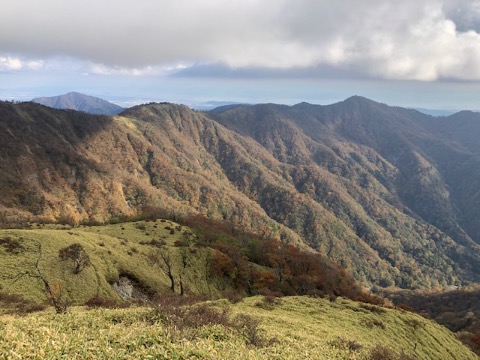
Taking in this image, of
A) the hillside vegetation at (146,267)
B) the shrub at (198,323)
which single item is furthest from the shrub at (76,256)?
the shrub at (198,323)

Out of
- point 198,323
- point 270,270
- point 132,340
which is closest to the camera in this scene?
point 132,340

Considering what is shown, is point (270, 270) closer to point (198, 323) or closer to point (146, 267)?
point (146, 267)

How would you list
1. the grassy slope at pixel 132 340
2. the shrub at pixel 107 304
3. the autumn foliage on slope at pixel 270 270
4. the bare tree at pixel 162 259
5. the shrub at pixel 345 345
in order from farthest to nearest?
the autumn foliage on slope at pixel 270 270 → the bare tree at pixel 162 259 → the shrub at pixel 107 304 → the shrub at pixel 345 345 → the grassy slope at pixel 132 340

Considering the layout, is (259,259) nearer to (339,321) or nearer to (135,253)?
(135,253)

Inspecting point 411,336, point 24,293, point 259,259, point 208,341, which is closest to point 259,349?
point 208,341

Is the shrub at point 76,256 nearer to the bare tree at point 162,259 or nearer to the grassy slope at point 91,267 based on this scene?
the grassy slope at point 91,267

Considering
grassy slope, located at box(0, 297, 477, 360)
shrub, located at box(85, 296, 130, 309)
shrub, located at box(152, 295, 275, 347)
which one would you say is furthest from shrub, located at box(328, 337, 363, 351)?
shrub, located at box(85, 296, 130, 309)

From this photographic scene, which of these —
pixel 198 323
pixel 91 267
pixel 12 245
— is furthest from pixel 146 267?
pixel 198 323

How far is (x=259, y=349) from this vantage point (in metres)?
22.7

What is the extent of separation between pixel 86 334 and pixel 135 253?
59.9 metres

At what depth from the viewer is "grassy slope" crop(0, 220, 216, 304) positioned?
50438mm

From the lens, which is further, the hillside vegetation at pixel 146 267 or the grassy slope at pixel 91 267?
the hillside vegetation at pixel 146 267

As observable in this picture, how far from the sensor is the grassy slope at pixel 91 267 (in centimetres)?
5044

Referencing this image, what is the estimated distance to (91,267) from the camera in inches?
2351
